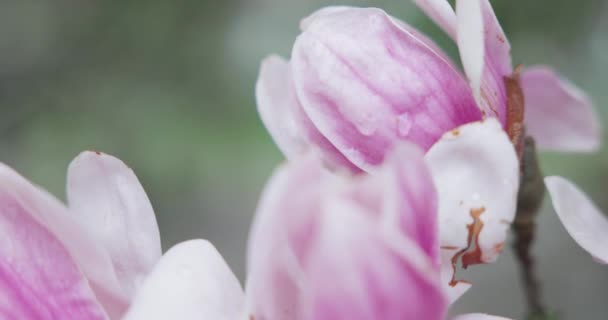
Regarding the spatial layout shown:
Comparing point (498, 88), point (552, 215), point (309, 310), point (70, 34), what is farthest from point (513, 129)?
point (70, 34)

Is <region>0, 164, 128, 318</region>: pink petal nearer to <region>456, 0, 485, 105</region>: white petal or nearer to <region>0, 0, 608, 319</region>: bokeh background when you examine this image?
<region>456, 0, 485, 105</region>: white petal

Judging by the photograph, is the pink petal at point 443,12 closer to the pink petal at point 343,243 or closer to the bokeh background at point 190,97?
the pink petal at point 343,243

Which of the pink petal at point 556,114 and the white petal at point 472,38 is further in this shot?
the pink petal at point 556,114

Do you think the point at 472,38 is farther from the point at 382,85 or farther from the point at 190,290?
the point at 190,290

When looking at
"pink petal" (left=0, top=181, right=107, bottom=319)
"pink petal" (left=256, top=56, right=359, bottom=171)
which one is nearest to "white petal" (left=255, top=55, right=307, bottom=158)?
"pink petal" (left=256, top=56, right=359, bottom=171)

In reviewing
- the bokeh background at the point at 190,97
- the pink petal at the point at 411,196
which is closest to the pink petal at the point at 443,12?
the pink petal at the point at 411,196

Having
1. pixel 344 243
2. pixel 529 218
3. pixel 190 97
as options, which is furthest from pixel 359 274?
pixel 190 97
